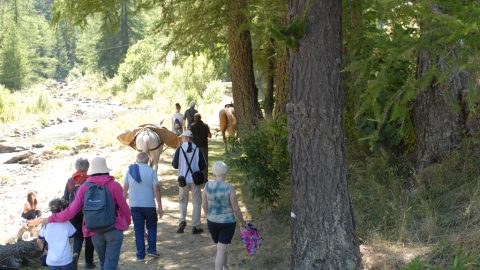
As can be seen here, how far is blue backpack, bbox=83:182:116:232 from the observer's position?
646 cm

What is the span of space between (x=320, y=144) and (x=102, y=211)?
2408 mm

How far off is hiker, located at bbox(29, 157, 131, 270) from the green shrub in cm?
273

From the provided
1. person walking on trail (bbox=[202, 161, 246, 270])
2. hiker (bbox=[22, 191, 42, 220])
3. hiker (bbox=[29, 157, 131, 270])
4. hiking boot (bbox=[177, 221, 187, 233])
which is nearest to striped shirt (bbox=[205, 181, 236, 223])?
person walking on trail (bbox=[202, 161, 246, 270])

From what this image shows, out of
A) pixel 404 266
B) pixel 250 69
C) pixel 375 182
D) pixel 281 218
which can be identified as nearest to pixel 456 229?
pixel 404 266

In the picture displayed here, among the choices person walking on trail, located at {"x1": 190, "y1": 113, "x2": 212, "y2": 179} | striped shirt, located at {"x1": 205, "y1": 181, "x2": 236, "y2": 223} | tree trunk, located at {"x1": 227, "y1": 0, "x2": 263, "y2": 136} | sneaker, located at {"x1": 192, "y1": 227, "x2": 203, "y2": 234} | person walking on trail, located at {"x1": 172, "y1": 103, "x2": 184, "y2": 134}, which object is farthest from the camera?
person walking on trail, located at {"x1": 172, "y1": 103, "x2": 184, "y2": 134}

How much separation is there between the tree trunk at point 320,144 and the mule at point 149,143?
5.16 m

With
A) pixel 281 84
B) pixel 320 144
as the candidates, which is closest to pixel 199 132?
pixel 281 84

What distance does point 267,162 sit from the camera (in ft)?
30.0

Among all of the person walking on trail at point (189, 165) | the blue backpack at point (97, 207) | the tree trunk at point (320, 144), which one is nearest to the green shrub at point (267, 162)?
the person walking on trail at point (189, 165)

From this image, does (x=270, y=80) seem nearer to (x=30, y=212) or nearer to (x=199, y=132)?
(x=199, y=132)

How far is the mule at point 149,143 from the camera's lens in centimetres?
1132

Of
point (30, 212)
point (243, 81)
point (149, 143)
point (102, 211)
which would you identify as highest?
point (243, 81)

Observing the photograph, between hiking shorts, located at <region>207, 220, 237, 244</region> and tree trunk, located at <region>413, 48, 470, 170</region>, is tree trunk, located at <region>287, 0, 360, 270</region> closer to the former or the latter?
hiking shorts, located at <region>207, 220, 237, 244</region>

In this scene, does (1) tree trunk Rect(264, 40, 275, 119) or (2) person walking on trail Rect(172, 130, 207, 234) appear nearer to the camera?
(2) person walking on trail Rect(172, 130, 207, 234)
